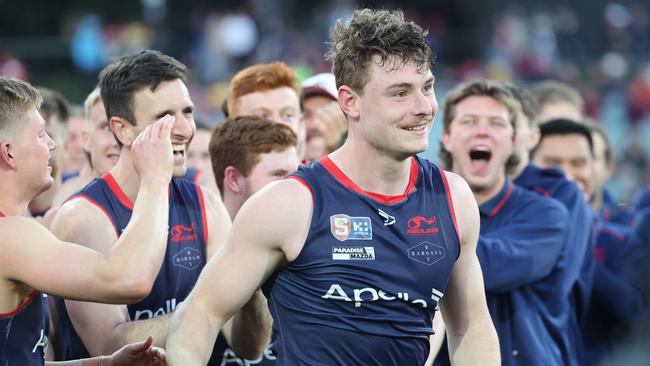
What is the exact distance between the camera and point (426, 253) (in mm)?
4816

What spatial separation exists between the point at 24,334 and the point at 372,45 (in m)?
1.96

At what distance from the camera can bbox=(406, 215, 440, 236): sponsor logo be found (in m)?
4.83

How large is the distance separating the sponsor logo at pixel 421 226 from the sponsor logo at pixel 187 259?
124cm

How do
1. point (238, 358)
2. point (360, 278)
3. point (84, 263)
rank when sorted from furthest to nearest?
point (238, 358)
point (360, 278)
point (84, 263)

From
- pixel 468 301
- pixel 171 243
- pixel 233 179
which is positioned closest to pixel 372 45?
pixel 468 301

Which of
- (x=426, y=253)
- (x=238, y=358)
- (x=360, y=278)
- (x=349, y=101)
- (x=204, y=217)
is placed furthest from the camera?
(x=238, y=358)

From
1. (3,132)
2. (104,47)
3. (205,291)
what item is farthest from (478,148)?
(104,47)

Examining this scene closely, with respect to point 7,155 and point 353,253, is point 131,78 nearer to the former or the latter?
point 7,155

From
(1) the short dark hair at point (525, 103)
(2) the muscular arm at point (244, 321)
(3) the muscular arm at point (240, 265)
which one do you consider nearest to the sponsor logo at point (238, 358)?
(2) the muscular arm at point (244, 321)

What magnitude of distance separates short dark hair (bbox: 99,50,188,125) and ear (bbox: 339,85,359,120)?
1.08 metres

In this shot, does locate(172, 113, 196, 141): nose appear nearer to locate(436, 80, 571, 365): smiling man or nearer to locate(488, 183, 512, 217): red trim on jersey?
locate(436, 80, 571, 365): smiling man

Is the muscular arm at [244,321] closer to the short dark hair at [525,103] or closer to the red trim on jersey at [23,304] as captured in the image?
the red trim on jersey at [23,304]

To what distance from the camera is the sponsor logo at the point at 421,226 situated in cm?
483

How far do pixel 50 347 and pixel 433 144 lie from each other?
44.4ft
